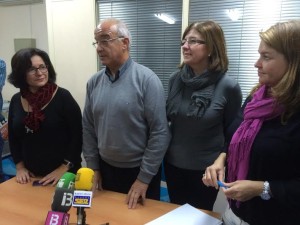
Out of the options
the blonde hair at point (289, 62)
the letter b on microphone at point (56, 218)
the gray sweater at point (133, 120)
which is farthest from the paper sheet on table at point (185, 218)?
the blonde hair at point (289, 62)

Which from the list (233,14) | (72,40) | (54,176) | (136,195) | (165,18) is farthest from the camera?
(72,40)

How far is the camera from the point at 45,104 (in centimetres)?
165

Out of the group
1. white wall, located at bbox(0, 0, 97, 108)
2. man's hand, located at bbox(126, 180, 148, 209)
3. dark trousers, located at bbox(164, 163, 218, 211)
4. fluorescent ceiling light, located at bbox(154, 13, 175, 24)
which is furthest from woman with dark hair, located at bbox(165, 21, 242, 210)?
white wall, located at bbox(0, 0, 97, 108)

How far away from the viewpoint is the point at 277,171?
0.95m

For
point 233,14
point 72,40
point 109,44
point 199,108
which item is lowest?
point 199,108

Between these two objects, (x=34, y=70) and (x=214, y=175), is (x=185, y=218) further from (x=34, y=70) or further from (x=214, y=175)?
(x=34, y=70)

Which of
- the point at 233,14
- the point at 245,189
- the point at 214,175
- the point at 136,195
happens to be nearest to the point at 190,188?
the point at 136,195

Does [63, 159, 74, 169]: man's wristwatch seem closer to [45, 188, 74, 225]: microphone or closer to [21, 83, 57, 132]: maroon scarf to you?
[21, 83, 57, 132]: maroon scarf

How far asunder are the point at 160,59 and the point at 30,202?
1726 mm

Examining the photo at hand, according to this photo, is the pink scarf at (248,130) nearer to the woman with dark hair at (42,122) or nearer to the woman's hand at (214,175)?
the woman's hand at (214,175)

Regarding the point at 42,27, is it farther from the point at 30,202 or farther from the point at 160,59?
the point at 30,202

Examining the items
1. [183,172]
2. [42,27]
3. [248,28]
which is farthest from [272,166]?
[42,27]

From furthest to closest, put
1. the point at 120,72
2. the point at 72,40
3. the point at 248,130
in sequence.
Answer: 1. the point at 72,40
2. the point at 120,72
3. the point at 248,130

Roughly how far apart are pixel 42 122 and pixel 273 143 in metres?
1.25
